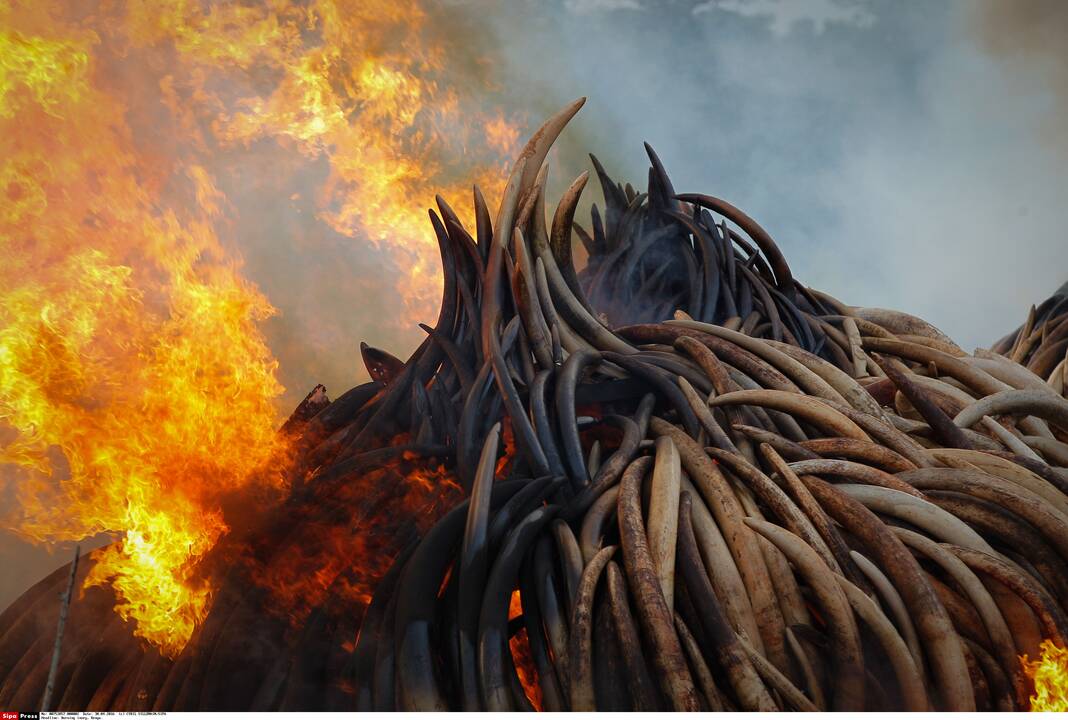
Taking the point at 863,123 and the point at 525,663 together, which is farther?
the point at 863,123

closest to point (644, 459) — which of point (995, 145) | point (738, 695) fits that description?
point (738, 695)

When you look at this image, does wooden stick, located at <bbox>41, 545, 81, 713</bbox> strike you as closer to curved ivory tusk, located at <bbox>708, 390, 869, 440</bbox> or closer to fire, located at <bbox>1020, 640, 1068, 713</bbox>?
curved ivory tusk, located at <bbox>708, 390, 869, 440</bbox>

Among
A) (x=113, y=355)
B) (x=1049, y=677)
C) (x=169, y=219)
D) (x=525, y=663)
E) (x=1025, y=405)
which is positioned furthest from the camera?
(x=169, y=219)

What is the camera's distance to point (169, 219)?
194 cm

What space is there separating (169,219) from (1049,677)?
1884 mm

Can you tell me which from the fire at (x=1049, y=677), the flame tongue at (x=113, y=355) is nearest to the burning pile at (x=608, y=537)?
the fire at (x=1049, y=677)

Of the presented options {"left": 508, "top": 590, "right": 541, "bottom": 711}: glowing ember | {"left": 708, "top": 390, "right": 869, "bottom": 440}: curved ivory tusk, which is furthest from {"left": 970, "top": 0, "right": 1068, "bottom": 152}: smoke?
{"left": 508, "top": 590, "right": 541, "bottom": 711}: glowing ember

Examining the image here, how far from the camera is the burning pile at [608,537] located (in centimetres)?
110

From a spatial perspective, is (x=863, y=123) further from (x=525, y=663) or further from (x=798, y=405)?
(x=525, y=663)

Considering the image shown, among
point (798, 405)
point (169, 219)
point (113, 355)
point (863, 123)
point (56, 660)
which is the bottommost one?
point (56, 660)

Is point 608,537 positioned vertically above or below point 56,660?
above

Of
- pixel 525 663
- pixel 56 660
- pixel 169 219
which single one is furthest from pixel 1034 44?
pixel 56 660

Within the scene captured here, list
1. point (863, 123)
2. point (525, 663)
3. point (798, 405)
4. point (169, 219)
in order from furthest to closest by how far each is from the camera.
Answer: point (863, 123) → point (169, 219) → point (798, 405) → point (525, 663)

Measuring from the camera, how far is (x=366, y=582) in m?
1.34
